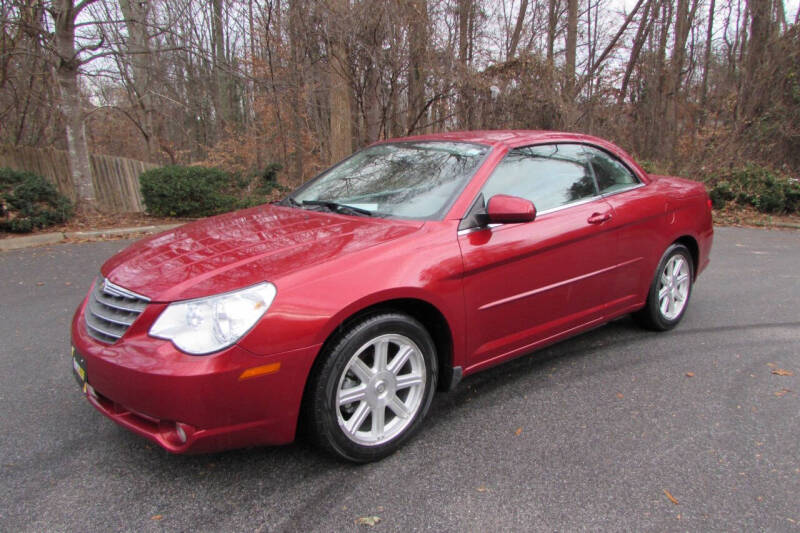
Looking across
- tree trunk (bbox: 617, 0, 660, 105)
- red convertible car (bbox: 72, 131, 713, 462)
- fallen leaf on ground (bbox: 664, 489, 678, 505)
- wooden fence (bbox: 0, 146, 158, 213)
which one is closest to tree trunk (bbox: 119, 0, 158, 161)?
wooden fence (bbox: 0, 146, 158, 213)

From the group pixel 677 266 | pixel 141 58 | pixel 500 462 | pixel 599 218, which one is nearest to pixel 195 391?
pixel 500 462

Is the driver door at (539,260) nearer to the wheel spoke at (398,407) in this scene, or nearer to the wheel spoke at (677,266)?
the wheel spoke at (398,407)

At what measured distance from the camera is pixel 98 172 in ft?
39.7

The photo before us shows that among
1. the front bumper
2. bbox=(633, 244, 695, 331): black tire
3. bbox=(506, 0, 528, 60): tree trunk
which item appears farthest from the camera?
bbox=(506, 0, 528, 60): tree trunk

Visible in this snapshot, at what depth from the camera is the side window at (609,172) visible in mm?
3797

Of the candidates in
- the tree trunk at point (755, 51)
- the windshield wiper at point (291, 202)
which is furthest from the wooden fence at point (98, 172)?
the tree trunk at point (755, 51)

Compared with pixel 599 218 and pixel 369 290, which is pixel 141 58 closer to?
pixel 599 218

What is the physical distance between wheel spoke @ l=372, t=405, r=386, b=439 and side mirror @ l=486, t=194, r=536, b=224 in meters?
1.14

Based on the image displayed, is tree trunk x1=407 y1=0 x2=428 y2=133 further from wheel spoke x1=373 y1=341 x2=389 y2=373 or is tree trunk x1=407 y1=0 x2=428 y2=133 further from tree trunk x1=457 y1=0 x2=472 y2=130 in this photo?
wheel spoke x1=373 y1=341 x2=389 y2=373

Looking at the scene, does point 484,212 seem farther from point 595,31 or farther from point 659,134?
point 595,31

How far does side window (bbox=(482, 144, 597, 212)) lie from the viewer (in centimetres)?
321

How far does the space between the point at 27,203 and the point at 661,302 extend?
29.6 ft

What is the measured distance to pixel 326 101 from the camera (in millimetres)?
12352

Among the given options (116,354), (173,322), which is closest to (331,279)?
(173,322)
